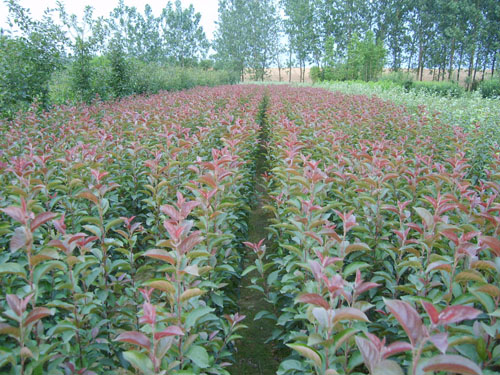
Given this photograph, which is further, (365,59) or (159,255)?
(365,59)

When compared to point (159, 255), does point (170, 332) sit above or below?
below

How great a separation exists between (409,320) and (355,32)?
160 ft

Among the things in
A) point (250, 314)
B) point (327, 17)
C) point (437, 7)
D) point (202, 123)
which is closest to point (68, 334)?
point (250, 314)

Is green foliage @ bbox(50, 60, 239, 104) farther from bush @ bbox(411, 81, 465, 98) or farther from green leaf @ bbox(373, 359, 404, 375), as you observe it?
bush @ bbox(411, 81, 465, 98)

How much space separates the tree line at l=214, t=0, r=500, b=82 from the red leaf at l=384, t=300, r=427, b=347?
127 ft

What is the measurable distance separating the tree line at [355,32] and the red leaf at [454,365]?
38905mm

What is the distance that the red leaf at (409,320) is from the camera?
3.58ft

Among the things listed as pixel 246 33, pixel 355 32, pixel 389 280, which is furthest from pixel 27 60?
pixel 246 33

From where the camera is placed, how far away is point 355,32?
145 ft

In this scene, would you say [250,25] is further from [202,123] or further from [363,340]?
[363,340]

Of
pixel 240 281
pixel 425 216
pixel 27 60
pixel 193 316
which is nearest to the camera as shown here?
pixel 193 316

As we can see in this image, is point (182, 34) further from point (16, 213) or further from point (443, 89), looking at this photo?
point (16, 213)

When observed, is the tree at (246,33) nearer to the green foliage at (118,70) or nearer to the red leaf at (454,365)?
the green foliage at (118,70)

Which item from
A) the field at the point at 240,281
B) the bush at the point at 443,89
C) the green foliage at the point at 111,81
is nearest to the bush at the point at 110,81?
the green foliage at the point at 111,81
